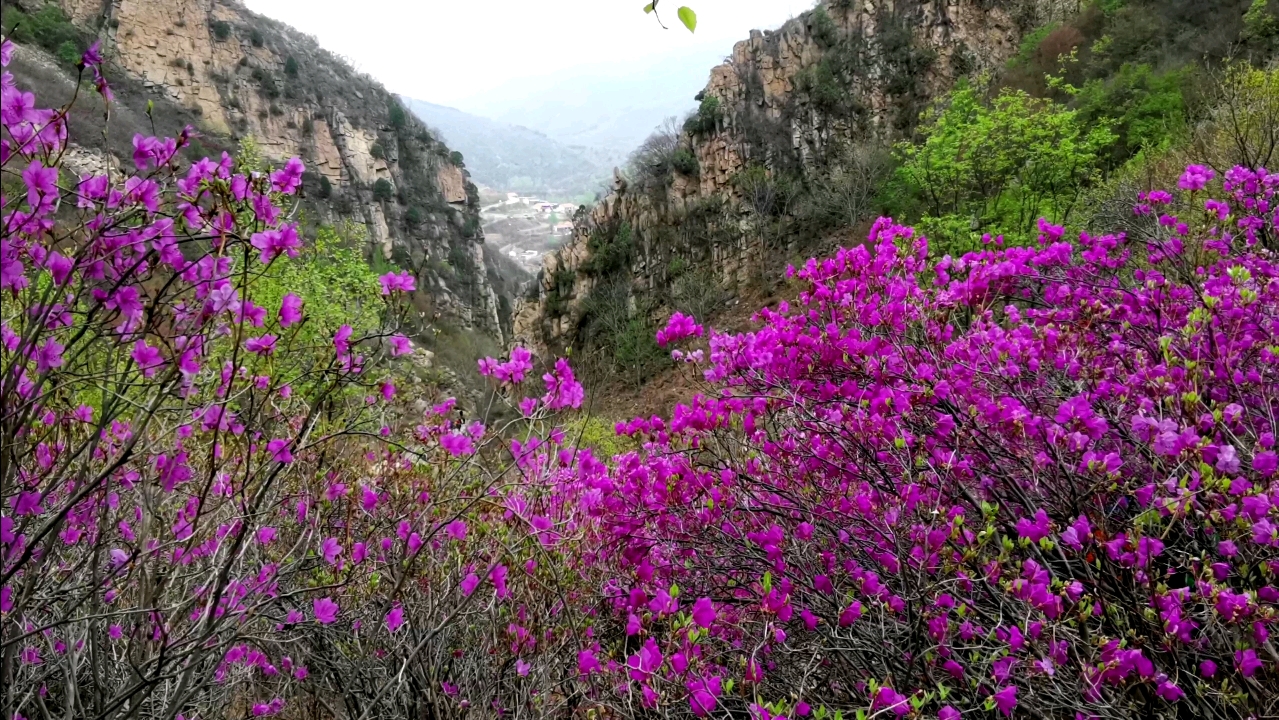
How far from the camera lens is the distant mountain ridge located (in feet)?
505

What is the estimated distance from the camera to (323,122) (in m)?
47.0

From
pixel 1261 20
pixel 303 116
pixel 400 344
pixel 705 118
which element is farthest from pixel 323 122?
pixel 400 344

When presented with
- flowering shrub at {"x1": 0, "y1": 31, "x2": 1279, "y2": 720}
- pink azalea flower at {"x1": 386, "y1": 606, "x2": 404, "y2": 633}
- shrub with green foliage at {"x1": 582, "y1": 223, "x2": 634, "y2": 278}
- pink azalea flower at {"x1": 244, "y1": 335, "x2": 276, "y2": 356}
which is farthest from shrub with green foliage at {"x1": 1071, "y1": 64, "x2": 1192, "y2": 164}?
shrub with green foliage at {"x1": 582, "y1": 223, "x2": 634, "y2": 278}

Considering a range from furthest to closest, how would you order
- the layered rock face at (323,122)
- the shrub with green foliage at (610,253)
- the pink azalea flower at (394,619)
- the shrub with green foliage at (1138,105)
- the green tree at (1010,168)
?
the layered rock face at (323,122) < the shrub with green foliage at (610,253) < the shrub with green foliage at (1138,105) < the green tree at (1010,168) < the pink azalea flower at (394,619)

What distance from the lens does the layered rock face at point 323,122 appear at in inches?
1613

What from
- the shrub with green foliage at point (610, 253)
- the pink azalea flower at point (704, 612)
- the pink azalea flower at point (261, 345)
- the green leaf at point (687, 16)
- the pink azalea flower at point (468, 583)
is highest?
the green leaf at point (687, 16)

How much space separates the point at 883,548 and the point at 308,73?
59.4 m

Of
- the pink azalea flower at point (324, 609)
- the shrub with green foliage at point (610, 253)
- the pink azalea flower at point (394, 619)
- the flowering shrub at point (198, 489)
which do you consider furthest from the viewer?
the shrub with green foliage at point (610, 253)

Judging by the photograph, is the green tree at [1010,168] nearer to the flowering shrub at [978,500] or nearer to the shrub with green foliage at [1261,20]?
the shrub with green foliage at [1261,20]

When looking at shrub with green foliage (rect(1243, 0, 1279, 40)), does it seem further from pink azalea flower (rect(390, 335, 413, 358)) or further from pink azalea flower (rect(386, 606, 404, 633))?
pink azalea flower (rect(386, 606, 404, 633))

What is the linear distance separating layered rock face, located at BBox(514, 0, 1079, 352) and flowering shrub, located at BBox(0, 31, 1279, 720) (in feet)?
77.6

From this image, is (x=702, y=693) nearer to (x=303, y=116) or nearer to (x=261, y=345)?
(x=261, y=345)

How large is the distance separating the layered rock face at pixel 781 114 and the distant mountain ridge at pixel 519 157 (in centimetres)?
11583

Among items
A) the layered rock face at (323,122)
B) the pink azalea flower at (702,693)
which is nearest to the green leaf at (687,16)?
the pink azalea flower at (702,693)
